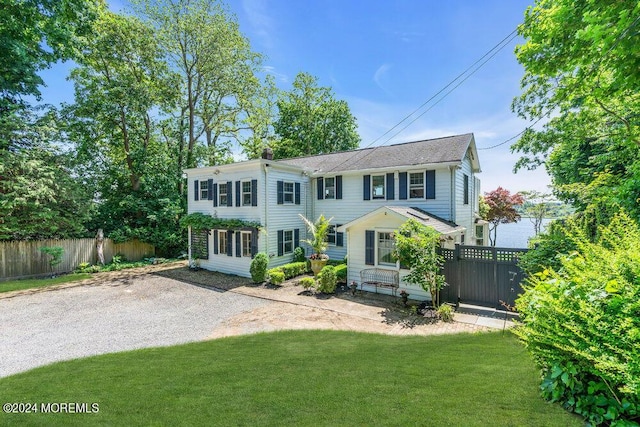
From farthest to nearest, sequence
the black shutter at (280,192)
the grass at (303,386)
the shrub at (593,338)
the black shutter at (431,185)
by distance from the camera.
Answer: the black shutter at (280,192) → the black shutter at (431,185) → the grass at (303,386) → the shrub at (593,338)

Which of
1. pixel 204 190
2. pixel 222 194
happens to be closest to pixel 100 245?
pixel 204 190

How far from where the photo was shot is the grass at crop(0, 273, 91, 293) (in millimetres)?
12995

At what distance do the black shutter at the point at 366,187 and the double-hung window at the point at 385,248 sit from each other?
3906 mm

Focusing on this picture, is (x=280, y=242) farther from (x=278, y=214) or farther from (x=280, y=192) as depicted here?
(x=280, y=192)

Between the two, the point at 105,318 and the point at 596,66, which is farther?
the point at 105,318

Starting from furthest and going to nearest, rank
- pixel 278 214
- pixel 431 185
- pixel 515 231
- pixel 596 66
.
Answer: pixel 515 231, pixel 278 214, pixel 431 185, pixel 596 66

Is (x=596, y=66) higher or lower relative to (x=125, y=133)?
lower

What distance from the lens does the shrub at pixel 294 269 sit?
567 inches

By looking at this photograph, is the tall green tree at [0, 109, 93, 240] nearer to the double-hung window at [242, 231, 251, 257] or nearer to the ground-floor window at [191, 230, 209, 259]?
the ground-floor window at [191, 230, 209, 259]

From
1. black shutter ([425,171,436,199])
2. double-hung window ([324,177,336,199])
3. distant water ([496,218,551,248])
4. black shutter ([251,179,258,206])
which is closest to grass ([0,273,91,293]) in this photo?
black shutter ([251,179,258,206])

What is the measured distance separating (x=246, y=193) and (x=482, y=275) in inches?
467

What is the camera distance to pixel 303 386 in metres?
4.20

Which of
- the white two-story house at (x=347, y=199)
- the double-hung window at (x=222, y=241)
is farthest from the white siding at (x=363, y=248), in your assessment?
the double-hung window at (x=222, y=241)

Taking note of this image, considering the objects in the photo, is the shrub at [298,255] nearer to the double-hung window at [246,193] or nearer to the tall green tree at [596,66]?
the double-hung window at [246,193]
